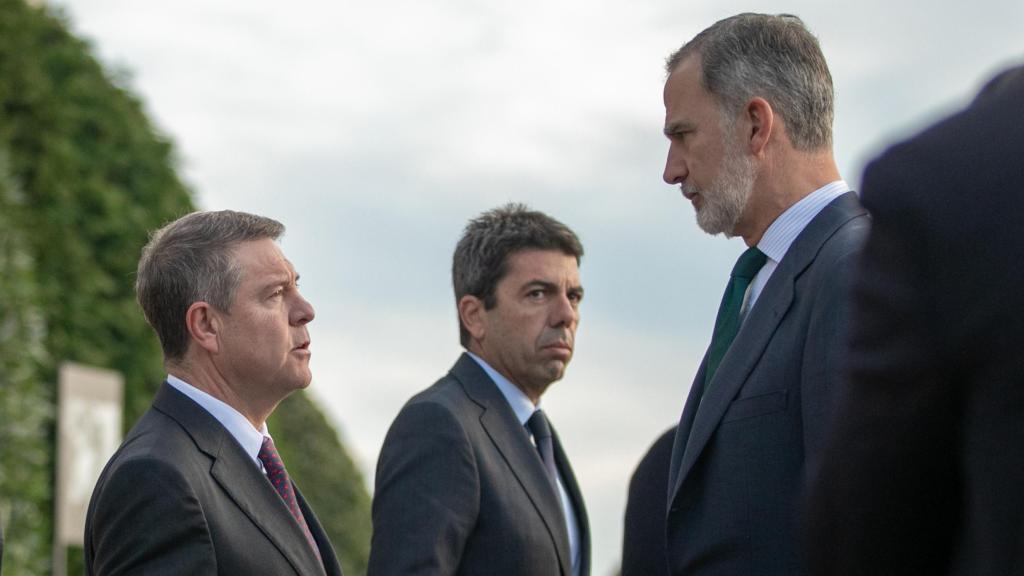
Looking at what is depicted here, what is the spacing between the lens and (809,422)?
310 centimetres

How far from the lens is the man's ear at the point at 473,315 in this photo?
555 centimetres

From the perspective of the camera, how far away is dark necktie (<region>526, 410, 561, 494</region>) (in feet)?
17.7

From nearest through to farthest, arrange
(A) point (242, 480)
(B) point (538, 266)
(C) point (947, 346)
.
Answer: (C) point (947, 346) → (A) point (242, 480) → (B) point (538, 266)

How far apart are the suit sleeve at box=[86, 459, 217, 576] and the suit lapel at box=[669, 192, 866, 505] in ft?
3.97

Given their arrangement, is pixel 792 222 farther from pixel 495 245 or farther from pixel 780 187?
pixel 495 245

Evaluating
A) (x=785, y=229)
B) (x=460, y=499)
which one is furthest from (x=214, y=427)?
(x=785, y=229)

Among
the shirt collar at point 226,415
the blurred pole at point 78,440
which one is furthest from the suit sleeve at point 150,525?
the blurred pole at point 78,440

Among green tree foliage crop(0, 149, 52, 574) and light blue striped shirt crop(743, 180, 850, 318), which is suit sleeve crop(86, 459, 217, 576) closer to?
light blue striped shirt crop(743, 180, 850, 318)

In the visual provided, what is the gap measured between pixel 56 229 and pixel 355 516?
5.17 metres

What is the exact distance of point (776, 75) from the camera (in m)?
3.65

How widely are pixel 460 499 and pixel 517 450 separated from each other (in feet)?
1.51

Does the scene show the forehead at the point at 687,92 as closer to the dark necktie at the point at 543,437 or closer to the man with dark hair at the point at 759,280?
the man with dark hair at the point at 759,280

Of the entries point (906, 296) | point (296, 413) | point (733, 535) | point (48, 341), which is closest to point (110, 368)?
point (48, 341)

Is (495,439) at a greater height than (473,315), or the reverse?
(473,315)
